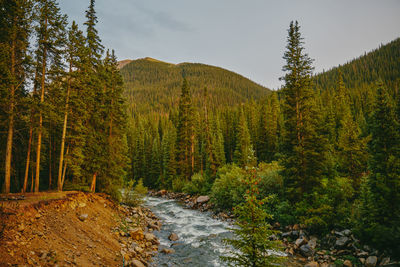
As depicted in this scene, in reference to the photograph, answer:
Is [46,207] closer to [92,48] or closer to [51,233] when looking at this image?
[51,233]

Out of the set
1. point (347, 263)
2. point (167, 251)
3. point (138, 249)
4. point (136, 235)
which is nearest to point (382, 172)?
point (347, 263)

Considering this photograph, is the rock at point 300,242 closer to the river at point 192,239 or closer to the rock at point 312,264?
the river at point 192,239

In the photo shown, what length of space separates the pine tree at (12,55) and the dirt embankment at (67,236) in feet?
16.4

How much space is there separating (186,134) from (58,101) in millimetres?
23387

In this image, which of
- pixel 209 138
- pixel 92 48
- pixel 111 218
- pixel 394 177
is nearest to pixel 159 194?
pixel 209 138

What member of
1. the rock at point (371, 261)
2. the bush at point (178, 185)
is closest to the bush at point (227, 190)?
the bush at point (178, 185)

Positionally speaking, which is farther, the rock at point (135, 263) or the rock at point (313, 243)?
the rock at point (313, 243)

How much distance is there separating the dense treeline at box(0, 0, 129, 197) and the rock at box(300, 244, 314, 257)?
56.0 ft

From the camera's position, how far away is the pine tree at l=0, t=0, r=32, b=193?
41.1 ft

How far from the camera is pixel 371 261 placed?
373 inches

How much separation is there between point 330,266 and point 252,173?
9.57m

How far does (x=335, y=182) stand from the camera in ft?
52.4

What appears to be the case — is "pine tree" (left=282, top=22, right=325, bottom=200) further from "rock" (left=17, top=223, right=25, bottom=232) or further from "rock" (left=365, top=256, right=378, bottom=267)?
"rock" (left=17, top=223, right=25, bottom=232)

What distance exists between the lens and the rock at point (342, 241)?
38.2 ft
